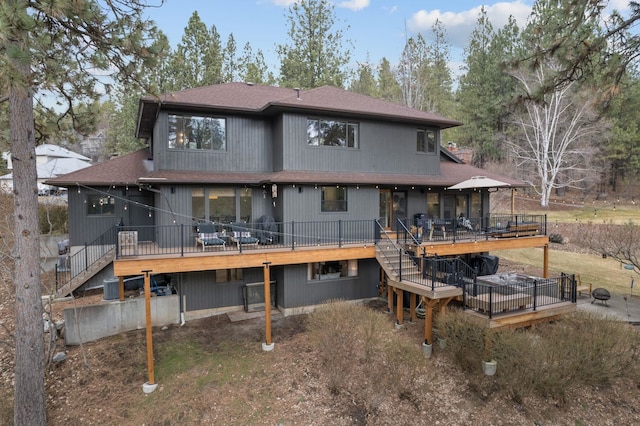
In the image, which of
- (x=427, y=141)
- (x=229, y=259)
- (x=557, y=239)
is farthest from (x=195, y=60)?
(x=557, y=239)

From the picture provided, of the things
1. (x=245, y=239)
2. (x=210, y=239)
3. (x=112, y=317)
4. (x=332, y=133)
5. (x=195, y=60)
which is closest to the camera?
(x=112, y=317)

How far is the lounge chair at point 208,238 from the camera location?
35.7ft

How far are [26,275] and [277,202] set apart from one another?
732 centimetres

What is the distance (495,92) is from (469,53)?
19.1ft

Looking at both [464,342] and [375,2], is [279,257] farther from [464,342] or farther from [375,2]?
[375,2]

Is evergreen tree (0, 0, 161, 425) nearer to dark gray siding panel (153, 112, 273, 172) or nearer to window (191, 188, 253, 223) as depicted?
dark gray siding panel (153, 112, 273, 172)

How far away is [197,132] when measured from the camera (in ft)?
41.1

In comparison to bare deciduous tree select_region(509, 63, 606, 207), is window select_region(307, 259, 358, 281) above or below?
below

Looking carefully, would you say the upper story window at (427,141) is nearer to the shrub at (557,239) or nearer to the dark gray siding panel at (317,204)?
the dark gray siding panel at (317,204)

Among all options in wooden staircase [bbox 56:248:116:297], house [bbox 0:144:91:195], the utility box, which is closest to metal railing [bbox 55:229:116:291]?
wooden staircase [bbox 56:248:116:297]

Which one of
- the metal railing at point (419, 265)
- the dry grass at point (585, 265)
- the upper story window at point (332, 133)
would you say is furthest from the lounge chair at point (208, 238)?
the dry grass at point (585, 265)

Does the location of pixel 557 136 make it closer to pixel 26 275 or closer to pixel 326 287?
pixel 326 287

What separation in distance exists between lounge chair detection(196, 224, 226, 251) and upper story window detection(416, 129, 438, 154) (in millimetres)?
9142

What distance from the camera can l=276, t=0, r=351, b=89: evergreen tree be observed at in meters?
26.7
